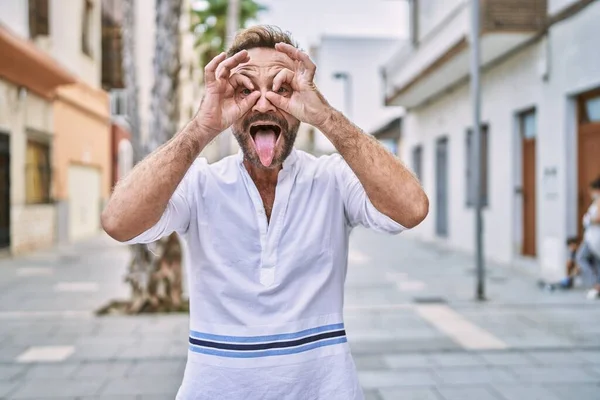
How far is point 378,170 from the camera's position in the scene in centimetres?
164

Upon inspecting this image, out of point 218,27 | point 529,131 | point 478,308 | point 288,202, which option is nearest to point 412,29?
point 529,131

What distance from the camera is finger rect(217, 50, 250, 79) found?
1585 mm

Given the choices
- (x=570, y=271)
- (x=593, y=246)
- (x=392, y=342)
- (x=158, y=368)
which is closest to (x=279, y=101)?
(x=158, y=368)

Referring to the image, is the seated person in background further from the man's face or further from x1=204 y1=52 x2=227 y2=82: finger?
x1=204 y1=52 x2=227 y2=82: finger

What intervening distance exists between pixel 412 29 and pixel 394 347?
15.4 meters

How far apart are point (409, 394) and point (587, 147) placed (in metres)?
6.73

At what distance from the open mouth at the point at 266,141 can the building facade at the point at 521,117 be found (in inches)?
302

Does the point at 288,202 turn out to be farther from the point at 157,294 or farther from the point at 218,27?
the point at 218,27

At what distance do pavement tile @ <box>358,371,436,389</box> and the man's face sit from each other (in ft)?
11.0

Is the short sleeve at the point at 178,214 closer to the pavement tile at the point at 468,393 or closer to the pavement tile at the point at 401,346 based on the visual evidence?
the pavement tile at the point at 468,393

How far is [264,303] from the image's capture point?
1705 mm

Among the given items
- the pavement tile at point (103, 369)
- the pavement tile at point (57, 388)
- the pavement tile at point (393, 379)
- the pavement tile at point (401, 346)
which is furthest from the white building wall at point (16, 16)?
the pavement tile at point (393, 379)

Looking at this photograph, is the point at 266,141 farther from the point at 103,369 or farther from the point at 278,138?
the point at 103,369

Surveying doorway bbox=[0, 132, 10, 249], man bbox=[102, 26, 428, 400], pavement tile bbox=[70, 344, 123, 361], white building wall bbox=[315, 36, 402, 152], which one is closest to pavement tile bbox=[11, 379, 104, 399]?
pavement tile bbox=[70, 344, 123, 361]
